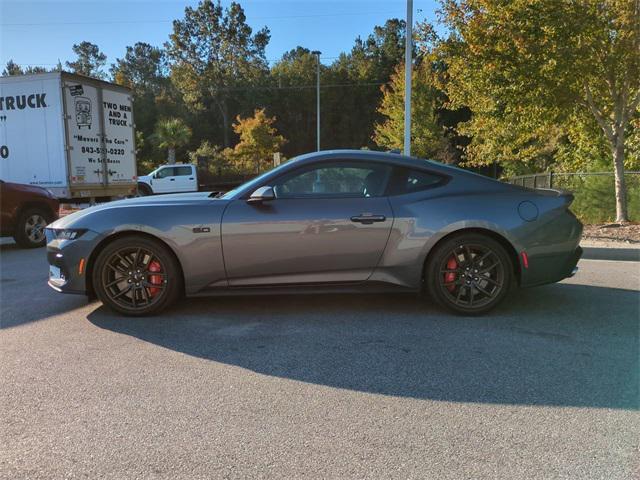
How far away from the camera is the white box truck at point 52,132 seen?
37.3 ft

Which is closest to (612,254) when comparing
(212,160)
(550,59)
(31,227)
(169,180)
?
(550,59)

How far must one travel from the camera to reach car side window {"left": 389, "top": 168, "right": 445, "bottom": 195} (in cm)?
484

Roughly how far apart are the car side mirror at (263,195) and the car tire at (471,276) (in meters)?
1.58

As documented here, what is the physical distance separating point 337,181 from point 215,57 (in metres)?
63.4

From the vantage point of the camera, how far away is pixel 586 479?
2398 millimetres

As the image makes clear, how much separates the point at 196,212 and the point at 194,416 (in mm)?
2159

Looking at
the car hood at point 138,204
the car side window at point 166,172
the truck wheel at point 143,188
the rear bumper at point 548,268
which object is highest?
the car side window at point 166,172

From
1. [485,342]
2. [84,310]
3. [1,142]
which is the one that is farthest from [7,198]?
[485,342]

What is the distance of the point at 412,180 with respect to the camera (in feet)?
16.0

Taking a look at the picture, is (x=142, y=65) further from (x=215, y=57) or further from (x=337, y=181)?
(x=337, y=181)

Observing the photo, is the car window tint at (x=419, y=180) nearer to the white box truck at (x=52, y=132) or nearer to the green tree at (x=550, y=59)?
the green tree at (x=550, y=59)

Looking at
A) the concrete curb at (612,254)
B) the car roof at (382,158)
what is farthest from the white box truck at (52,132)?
the concrete curb at (612,254)

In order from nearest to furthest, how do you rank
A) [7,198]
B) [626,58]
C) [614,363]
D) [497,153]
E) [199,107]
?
[614,363] < [7,198] < [626,58] < [497,153] < [199,107]

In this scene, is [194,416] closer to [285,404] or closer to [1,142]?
[285,404]
